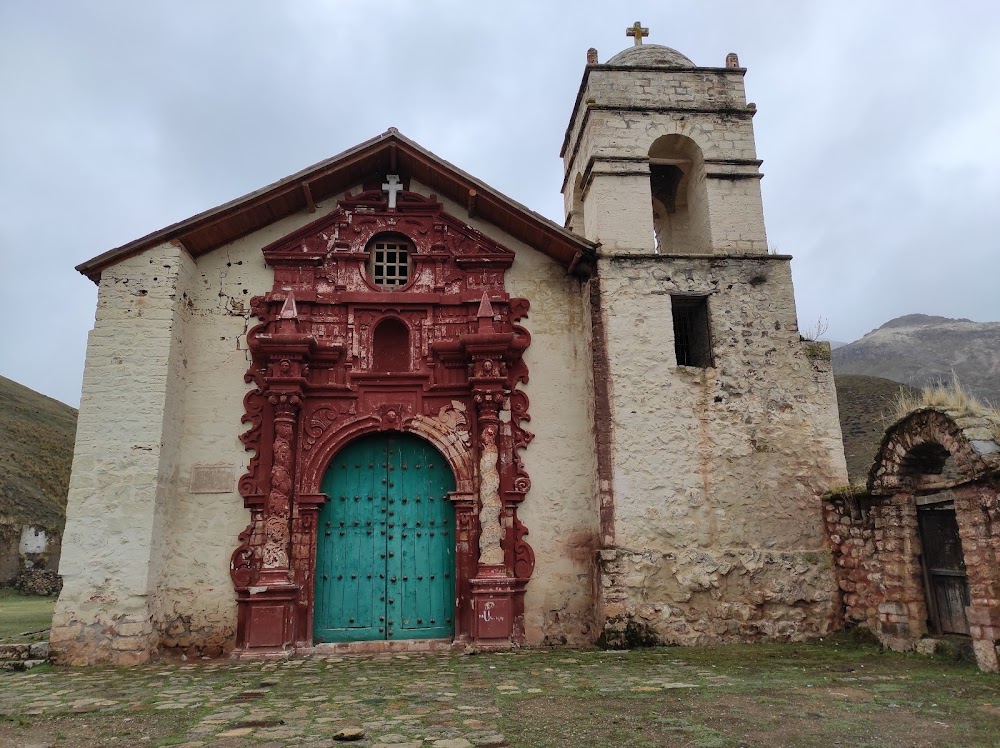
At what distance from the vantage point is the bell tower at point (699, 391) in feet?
27.5

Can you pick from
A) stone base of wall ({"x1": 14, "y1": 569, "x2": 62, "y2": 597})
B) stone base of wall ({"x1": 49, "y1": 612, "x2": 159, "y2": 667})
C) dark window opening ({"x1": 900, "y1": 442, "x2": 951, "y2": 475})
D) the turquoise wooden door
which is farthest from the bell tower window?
stone base of wall ({"x1": 14, "y1": 569, "x2": 62, "y2": 597})

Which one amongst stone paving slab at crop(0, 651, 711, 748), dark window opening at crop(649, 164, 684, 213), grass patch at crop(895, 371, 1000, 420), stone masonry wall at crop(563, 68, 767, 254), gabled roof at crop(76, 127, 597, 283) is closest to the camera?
stone paving slab at crop(0, 651, 711, 748)

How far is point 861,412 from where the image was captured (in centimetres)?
2845

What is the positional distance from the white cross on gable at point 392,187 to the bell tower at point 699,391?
2.60 meters

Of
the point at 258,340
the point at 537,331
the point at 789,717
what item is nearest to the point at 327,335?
the point at 258,340

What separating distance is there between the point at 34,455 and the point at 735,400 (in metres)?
27.3

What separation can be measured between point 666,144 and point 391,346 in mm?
4957

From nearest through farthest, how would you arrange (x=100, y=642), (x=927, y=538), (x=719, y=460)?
(x=927, y=538)
(x=100, y=642)
(x=719, y=460)

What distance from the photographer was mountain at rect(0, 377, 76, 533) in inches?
871

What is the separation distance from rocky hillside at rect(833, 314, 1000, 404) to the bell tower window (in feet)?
179

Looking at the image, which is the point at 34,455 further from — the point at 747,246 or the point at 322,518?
the point at 747,246

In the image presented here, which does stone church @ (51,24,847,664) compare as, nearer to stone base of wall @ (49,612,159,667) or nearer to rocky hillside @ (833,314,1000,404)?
stone base of wall @ (49,612,159,667)

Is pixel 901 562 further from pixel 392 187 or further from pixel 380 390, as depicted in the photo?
pixel 392 187

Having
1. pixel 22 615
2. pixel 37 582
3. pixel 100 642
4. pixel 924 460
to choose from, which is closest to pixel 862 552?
pixel 924 460
